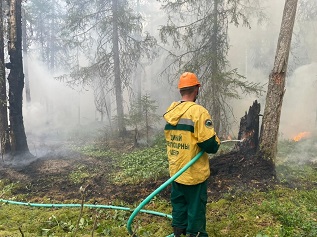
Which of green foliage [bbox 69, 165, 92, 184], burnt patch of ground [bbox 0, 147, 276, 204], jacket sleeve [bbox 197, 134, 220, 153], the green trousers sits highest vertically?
jacket sleeve [bbox 197, 134, 220, 153]

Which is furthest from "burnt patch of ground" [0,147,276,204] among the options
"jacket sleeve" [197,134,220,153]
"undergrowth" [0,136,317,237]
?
"jacket sleeve" [197,134,220,153]

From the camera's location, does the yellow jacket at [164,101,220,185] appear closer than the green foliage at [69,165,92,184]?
Yes

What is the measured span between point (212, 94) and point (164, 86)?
15.8 meters

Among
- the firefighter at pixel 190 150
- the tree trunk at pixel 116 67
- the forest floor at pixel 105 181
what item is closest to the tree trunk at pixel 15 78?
the forest floor at pixel 105 181

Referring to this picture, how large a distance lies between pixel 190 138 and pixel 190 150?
0.50 ft

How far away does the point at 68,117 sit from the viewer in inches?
1181

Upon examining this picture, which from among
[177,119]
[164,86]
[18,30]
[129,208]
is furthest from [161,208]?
[164,86]

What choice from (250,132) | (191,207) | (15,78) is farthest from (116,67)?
(191,207)

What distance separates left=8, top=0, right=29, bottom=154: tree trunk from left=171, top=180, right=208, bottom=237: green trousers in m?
8.30

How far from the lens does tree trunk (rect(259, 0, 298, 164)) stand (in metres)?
6.56

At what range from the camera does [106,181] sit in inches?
304

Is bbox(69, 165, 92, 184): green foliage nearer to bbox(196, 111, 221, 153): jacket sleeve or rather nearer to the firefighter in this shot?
the firefighter

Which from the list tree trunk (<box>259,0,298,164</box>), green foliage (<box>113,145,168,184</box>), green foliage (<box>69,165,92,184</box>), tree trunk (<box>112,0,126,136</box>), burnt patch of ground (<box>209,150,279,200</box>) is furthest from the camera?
tree trunk (<box>112,0,126,136</box>)

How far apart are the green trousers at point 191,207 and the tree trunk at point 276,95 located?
379 centimetres
